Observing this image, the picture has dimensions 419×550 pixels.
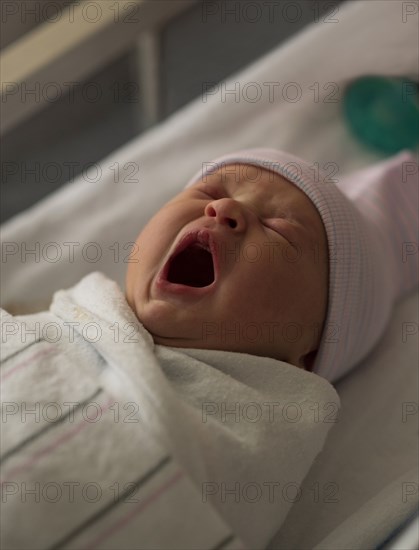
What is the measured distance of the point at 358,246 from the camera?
40.7 inches

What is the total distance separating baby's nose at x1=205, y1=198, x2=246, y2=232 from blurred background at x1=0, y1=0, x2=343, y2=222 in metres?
0.38

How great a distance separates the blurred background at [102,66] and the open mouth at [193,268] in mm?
364

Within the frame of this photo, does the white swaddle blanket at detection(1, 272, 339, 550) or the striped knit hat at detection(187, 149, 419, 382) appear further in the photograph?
the striped knit hat at detection(187, 149, 419, 382)

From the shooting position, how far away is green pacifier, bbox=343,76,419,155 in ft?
4.31

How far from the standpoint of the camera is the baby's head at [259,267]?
946mm

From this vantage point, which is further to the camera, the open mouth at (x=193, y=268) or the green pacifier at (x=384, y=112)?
the green pacifier at (x=384, y=112)

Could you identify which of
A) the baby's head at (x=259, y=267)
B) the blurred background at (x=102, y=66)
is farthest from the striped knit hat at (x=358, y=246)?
the blurred background at (x=102, y=66)

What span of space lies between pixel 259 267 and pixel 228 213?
0.08 meters

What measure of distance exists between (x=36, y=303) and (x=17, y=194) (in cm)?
66

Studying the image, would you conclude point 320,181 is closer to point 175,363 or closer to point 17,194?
point 175,363

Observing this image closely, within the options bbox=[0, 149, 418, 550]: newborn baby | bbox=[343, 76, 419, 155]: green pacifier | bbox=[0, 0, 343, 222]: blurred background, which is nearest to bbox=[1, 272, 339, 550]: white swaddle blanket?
bbox=[0, 149, 418, 550]: newborn baby

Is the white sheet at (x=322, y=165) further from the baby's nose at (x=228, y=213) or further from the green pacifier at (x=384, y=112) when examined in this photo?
the baby's nose at (x=228, y=213)

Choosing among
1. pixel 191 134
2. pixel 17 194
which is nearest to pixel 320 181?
pixel 191 134

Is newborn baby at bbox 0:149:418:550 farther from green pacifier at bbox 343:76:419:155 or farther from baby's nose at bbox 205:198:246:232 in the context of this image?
green pacifier at bbox 343:76:419:155
